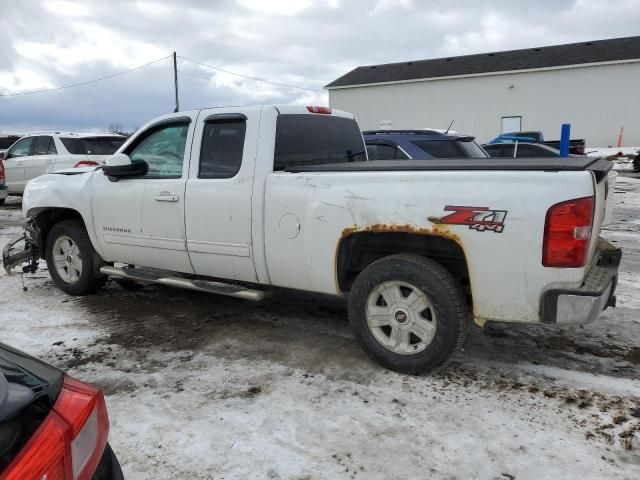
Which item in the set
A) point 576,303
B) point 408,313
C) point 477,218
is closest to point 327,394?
point 408,313

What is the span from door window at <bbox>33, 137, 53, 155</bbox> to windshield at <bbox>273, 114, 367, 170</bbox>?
1002cm

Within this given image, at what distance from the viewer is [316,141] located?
179 inches

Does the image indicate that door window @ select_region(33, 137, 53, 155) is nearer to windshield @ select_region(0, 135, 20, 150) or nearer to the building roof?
windshield @ select_region(0, 135, 20, 150)

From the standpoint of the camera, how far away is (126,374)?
12.1ft

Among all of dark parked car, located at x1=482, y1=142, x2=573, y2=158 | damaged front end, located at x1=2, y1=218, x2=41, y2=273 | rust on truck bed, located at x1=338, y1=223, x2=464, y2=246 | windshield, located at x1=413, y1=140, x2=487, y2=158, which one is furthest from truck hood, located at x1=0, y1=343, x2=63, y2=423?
dark parked car, located at x1=482, y1=142, x2=573, y2=158

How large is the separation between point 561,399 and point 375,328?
4.07ft

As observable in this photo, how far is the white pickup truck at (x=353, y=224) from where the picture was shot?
9.95ft

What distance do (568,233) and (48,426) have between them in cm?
265

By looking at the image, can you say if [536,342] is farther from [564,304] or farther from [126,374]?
[126,374]

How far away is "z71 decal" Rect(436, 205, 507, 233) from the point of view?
3074mm

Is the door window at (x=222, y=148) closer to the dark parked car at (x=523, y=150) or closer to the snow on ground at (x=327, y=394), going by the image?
the snow on ground at (x=327, y=394)

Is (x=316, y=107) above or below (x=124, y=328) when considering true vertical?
above

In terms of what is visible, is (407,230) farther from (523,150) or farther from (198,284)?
(523,150)

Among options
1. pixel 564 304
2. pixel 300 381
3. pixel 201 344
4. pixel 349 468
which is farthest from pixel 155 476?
pixel 564 304
